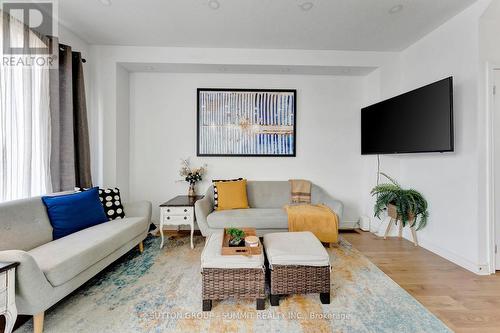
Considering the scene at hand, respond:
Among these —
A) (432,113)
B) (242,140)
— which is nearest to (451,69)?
(432,113)

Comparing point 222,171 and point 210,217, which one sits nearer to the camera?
point 210,217

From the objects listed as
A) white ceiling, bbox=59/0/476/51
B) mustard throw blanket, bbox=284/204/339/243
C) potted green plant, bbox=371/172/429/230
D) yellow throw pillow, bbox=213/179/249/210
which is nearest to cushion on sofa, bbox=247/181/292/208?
yellow throw pillow, bbox=213/179/249/210

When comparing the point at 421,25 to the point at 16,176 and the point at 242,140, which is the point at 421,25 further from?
the point at 16,176

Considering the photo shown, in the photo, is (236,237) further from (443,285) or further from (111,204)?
(443,285)

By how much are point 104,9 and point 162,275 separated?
2923mm

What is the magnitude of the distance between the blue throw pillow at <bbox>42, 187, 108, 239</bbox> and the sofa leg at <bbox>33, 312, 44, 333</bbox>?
0.85 metres

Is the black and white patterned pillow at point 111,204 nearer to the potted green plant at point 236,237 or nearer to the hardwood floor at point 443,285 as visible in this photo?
the hardwood floor at point 443,285

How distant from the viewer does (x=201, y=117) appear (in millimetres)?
3766

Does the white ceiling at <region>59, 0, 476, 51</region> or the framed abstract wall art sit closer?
the white ceiling at <region>59, 0, 476, 51</region>

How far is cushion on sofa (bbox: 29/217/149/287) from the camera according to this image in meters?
1.64

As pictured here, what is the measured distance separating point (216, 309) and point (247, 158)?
2.38m

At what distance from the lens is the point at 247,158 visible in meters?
→ 3.82

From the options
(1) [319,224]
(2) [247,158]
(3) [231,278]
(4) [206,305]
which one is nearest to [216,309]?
(4) [206,305]

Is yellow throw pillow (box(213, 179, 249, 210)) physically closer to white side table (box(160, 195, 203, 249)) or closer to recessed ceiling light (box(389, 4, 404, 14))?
white side table (box(160, 195, 203, 249))
